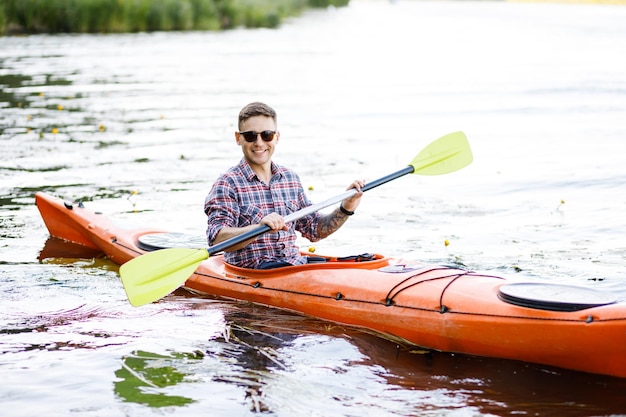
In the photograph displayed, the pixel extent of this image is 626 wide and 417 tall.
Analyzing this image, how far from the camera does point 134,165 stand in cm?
1008

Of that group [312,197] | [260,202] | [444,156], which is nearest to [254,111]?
[260,202]

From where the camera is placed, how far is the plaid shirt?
5.07 meters

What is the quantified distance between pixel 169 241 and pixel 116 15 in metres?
23.2

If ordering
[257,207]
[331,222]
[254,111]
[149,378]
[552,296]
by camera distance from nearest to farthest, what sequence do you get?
[552,296]
[149,378]
[254,111]
[257,207]
[331,222]

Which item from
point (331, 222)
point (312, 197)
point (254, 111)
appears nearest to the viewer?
point (254, 111)

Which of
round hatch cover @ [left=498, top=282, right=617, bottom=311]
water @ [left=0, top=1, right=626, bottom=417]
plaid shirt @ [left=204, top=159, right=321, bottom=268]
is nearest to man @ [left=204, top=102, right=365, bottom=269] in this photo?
plaid shirt @ [left=204, top=159, right=321, bottom=268]

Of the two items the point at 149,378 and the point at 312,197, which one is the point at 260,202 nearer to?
the point at 149,378

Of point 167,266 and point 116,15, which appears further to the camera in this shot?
point 116,15

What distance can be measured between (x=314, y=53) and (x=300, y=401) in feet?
68.1

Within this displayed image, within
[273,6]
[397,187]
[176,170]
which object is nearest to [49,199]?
[176,170]

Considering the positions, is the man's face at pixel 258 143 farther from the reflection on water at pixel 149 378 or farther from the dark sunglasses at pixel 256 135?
the reflection on water at pixel 149 378

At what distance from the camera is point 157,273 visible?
5039 millimetres

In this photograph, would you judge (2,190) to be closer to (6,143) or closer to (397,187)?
(6,143)

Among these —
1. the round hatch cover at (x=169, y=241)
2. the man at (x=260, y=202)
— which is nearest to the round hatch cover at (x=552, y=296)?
the man at (x=260, y=202)
